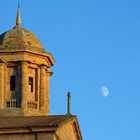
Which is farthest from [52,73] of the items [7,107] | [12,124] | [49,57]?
[12,124]

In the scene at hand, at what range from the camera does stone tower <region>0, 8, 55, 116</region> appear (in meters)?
61.8

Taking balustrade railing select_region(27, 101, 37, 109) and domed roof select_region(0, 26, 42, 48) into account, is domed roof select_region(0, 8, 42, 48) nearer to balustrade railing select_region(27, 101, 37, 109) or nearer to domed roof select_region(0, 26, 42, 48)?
domed roof select_region(0, 26, 42, 48)

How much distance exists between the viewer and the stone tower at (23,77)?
2431 inches

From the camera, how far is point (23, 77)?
62.4 meters

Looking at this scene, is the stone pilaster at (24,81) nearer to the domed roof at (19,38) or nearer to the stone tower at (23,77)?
the stone tower at (23,77)

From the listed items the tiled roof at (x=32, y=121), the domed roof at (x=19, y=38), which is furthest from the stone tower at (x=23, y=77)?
the tiled roof at (x=32, y=121)

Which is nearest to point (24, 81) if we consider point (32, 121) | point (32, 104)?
point (32, 104)

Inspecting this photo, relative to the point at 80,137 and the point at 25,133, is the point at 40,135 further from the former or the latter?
the point at 80,137

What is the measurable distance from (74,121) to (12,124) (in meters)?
6.37

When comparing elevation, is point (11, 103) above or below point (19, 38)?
below

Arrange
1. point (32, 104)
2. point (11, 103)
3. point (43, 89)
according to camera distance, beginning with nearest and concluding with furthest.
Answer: point (11, 103), point (32, 104), point (43, 89)

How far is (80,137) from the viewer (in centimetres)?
6175

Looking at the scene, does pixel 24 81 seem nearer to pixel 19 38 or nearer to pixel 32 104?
pixel 32 104

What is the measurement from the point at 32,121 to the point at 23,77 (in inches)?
324
